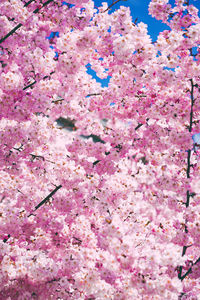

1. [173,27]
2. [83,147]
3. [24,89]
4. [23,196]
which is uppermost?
[173,27]

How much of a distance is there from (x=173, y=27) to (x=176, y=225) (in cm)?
425

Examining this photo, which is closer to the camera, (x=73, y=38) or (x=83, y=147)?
(x=73, y=38)

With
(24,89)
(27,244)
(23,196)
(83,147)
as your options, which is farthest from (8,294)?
(24,89)

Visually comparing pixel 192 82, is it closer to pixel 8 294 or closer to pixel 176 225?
pixel 176 225

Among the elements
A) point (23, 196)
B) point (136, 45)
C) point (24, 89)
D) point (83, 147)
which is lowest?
point (23, 196)

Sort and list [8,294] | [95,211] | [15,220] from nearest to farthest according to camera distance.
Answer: [8,294] < [15,220] < [95,211]

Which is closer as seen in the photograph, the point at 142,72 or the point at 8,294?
the point at 8,294

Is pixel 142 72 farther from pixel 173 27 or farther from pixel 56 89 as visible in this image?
pixel 56 89

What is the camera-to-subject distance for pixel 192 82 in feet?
20.9

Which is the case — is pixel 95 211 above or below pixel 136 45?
below

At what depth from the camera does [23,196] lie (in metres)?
7.82

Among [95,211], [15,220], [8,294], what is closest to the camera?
[8,294]

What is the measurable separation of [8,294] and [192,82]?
5.79 meters

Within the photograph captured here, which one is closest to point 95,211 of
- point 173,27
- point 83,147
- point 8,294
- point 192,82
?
point 83,147
